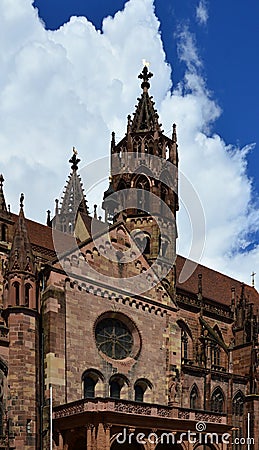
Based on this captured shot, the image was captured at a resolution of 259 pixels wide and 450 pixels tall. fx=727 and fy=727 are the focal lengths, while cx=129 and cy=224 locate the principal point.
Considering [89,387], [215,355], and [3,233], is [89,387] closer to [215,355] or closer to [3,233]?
[3,233]

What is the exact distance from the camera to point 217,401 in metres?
51.3

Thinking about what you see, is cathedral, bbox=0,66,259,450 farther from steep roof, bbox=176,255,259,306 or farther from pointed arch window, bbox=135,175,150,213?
steep roof, bbox=176,255,259,306

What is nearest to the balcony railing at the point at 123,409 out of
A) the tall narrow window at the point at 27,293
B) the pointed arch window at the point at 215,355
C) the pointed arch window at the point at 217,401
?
the tall narrow window at the point at 27,293

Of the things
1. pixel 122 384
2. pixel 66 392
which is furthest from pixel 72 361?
pixel 122 384

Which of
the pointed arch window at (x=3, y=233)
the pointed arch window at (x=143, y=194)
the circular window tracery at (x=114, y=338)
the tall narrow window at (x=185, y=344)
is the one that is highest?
the pointed arch window at (x=143, y=194)

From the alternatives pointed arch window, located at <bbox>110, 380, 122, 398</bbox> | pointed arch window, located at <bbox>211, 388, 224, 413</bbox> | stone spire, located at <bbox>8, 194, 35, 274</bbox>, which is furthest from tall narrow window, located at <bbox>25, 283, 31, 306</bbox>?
pointed arch window, located at <bbox>211, 388, 224, 413</bbox>

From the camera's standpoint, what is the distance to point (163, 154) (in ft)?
177

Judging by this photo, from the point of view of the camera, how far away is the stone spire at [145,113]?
5475cm

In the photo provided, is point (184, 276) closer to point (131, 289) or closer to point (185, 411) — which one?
point (131, 289)

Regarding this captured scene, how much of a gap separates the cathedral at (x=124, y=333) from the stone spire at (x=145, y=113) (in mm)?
85

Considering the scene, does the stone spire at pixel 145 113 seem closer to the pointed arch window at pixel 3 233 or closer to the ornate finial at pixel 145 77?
the ornate finial at pixel 145 77

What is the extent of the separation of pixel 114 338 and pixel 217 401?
14036mm

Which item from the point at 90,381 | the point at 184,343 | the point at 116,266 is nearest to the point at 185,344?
the point at 184,343

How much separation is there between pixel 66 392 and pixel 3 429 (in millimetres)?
3738
